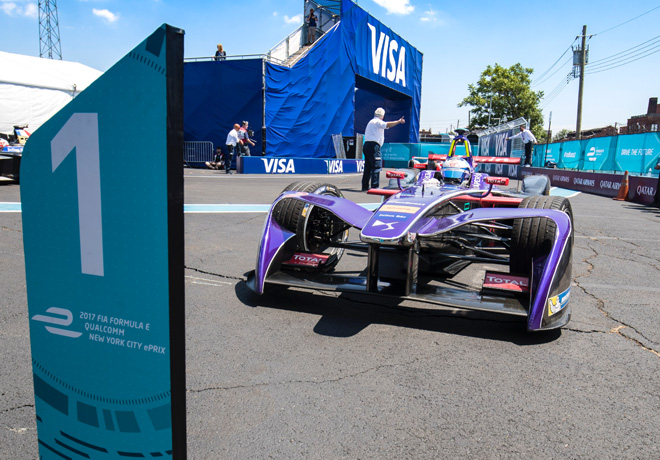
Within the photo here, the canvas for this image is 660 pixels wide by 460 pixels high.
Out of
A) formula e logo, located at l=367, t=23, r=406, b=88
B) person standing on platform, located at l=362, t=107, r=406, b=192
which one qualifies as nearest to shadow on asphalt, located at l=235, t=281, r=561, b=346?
person standing on platform, located at l=362, t=107, r=406, b=192

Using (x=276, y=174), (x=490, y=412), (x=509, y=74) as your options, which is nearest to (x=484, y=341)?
(x=490, y=412)

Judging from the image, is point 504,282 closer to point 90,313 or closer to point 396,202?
point 396,202

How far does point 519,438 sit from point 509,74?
62805 mm

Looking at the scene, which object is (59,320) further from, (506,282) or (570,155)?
(570,155)

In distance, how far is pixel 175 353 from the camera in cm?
115

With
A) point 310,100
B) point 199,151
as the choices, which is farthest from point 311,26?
point 199,151

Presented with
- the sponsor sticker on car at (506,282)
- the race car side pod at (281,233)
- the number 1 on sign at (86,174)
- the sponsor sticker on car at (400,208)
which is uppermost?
the number 1 on sign at (86,174)

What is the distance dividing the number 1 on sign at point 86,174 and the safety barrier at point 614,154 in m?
16.2

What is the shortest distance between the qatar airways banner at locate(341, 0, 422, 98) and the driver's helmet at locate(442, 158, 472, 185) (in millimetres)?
19684

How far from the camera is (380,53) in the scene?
95.1 ft

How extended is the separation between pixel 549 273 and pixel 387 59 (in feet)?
94.5

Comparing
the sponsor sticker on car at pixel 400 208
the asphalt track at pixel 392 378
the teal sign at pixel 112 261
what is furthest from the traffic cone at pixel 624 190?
the teal sign at pixel 112 261

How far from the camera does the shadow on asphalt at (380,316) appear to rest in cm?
348

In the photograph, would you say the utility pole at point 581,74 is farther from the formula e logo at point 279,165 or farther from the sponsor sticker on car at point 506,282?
the sponsor sticker on car at point 506,282
